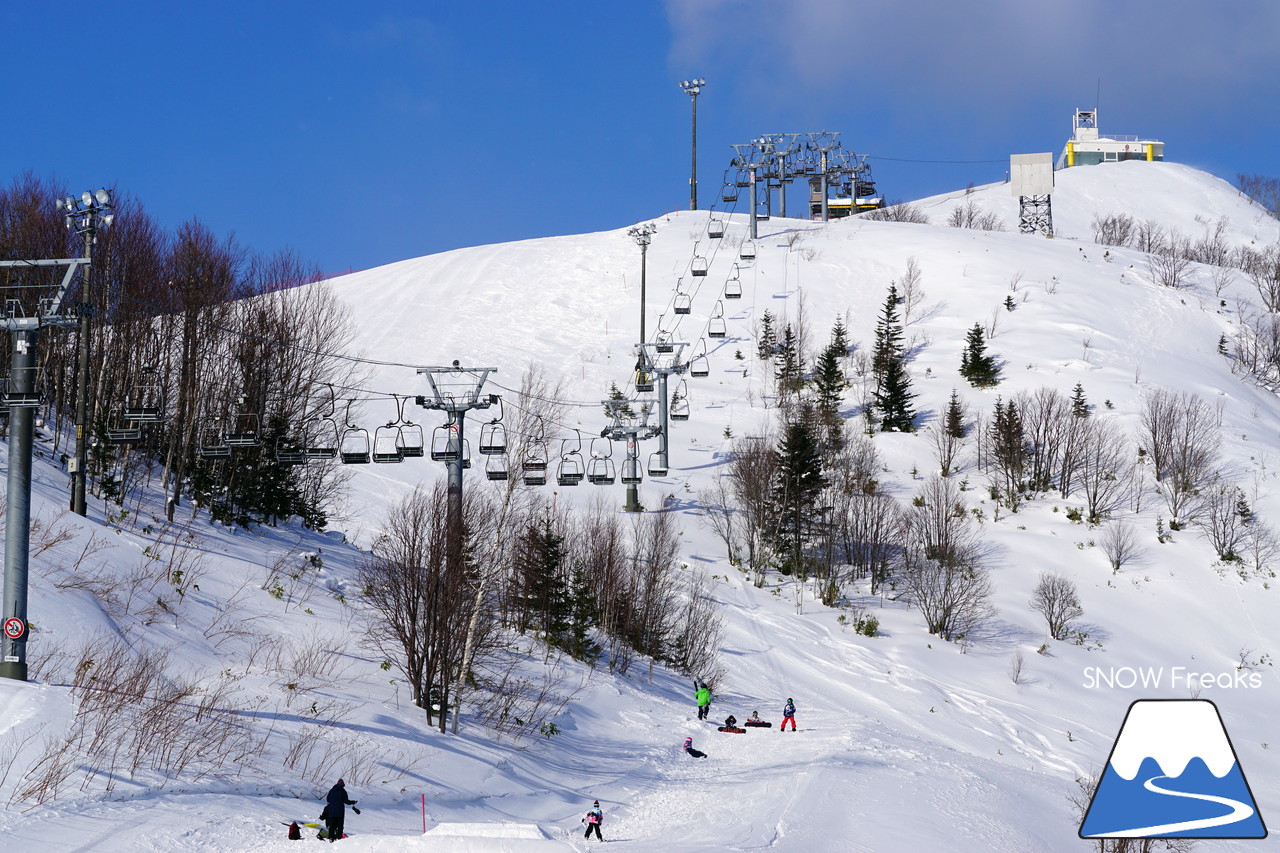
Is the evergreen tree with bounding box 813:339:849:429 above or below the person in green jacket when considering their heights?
above

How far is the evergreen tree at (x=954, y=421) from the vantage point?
211ft

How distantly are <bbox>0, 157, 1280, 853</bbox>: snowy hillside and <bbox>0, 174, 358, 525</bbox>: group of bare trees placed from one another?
256cm

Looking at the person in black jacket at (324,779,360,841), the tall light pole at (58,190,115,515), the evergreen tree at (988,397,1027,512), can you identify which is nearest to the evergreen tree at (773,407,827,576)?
the evergreen tree at (988,397,1027,512)

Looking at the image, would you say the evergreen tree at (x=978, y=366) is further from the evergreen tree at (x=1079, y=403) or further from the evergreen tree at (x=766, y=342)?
the evergreen tree at (x=766, y=342)

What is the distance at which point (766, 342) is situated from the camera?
79562mm

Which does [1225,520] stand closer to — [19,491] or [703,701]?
[703,701]

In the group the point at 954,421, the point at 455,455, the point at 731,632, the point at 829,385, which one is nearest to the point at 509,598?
the point at 455,455

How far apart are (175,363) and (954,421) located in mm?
44594

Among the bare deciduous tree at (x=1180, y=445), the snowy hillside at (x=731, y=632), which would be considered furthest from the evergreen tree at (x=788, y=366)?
the bare deciduous tree at (x=1180, y=445)

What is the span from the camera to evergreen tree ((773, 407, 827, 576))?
53812 millimetres

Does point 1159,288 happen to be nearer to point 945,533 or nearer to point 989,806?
point 945,533

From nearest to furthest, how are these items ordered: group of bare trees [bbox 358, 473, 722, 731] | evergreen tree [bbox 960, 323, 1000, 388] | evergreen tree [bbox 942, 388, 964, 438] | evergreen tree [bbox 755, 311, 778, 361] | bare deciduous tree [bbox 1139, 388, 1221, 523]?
group of bare trees [bbox 358, 473, 722, 731], bare deciduous tree [bbox 1139, 388, 1221, 523], evergreen tree [bbox 942, 388, 964, 438], evergreen tree [bbox 960, 323, 1000, 388], evergreen tree [bbox 755, 311, 778, 361]

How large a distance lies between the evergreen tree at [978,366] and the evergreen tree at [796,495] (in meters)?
23.0

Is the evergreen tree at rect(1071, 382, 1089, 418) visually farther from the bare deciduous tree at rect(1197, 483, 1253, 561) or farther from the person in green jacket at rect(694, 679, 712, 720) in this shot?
the person in green jacket at rect(694, 679, 712, 720)
